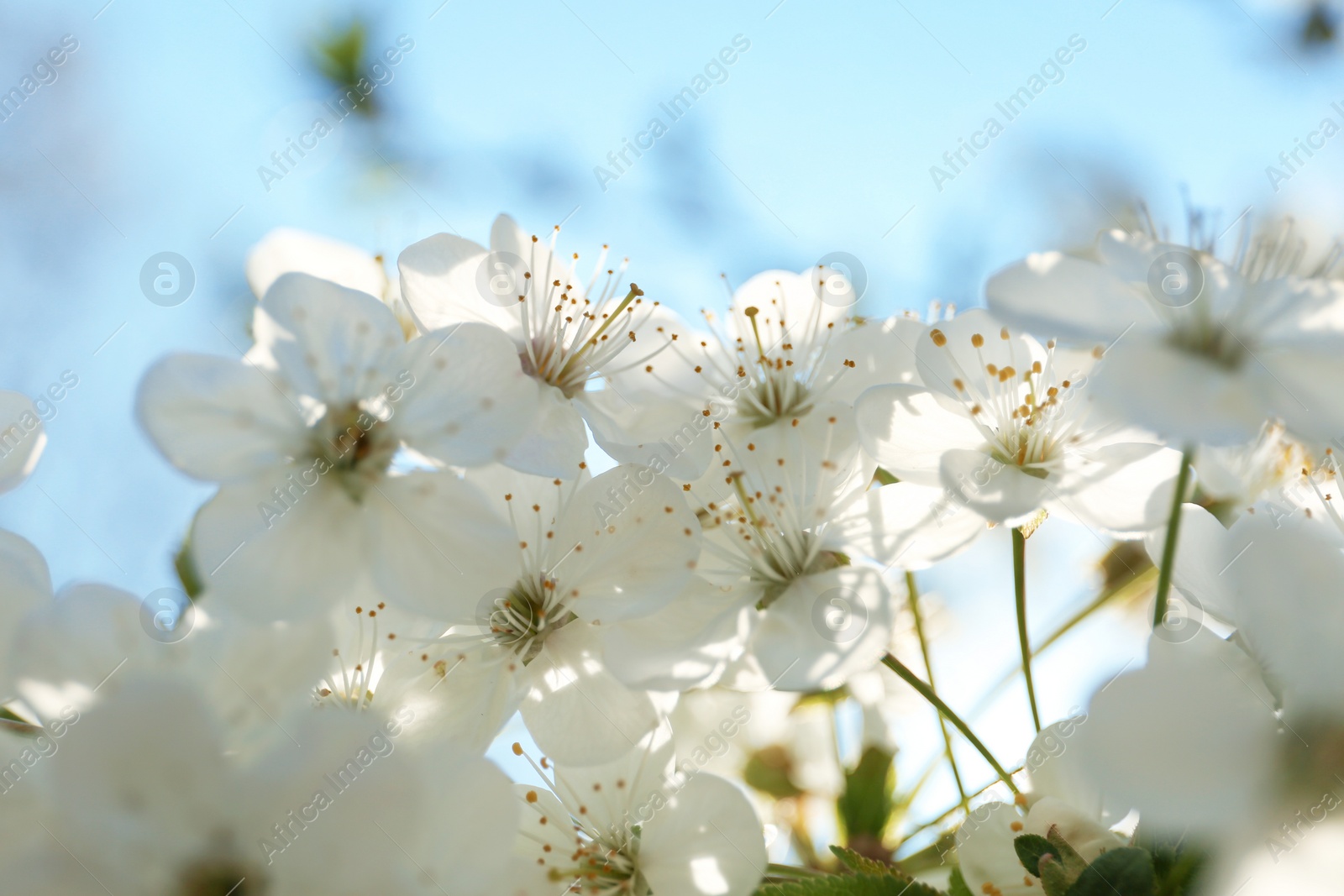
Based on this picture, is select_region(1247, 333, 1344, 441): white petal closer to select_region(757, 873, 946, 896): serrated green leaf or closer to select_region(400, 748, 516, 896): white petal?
select_region(757, 873, 946, 896): serrated green leaf

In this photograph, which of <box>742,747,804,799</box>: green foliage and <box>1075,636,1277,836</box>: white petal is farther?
<box>742,747,804,799</box>: green foliage

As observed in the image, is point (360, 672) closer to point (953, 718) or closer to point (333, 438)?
point (333, 438)

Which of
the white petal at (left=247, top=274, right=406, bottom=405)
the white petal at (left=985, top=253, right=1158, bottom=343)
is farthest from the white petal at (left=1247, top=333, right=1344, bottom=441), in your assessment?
the white petal at (left=247, top=274, right=406, bottom=405)

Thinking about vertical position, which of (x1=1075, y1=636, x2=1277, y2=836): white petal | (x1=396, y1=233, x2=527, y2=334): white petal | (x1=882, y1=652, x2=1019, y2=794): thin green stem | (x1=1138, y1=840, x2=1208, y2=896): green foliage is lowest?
(x1=396, y1=233, x2=527, y2=334): white petal

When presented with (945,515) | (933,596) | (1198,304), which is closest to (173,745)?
(945,515)

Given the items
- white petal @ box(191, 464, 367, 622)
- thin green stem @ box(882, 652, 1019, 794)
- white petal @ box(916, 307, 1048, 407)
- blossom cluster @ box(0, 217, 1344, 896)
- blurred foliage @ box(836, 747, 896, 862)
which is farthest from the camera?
blurred foliage @ box(836, 747, 896, 862)

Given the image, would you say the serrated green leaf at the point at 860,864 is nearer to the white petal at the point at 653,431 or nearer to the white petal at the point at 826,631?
the white petal at the point at 826,631

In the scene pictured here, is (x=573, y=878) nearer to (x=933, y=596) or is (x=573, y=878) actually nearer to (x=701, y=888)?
(x=701, y=888)

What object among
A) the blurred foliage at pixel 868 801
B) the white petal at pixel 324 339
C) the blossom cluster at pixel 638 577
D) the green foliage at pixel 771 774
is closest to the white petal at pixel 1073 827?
the blossom cluster at pixel 638 577
